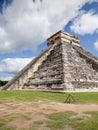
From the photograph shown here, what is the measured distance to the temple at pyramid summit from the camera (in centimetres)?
1805

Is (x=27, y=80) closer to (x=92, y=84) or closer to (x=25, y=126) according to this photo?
(x=92, y=84)

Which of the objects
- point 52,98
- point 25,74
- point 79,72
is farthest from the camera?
point 25,74

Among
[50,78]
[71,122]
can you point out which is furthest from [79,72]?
[71,122]

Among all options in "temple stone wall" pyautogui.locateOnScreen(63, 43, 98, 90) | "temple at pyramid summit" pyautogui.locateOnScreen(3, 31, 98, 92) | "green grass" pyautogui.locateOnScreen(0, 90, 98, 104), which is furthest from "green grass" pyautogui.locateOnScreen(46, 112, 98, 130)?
"temple stone wall" pyautogui.locateOnScreen(63, 43, 98, 90)

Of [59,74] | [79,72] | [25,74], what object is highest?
[25,74]

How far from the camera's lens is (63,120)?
22.9ft

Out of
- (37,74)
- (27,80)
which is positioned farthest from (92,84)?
(27,80)

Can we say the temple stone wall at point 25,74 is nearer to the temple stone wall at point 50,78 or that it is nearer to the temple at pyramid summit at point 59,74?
the temple at pyramid summit at point 59,74

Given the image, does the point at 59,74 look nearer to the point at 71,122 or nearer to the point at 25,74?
the point at 25,74

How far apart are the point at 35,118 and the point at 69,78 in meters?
11.2

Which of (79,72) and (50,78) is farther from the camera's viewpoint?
(79,72)

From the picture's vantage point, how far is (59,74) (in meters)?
18.7

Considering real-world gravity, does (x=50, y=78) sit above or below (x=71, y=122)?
above

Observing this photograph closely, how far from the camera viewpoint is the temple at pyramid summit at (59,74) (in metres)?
18.0
